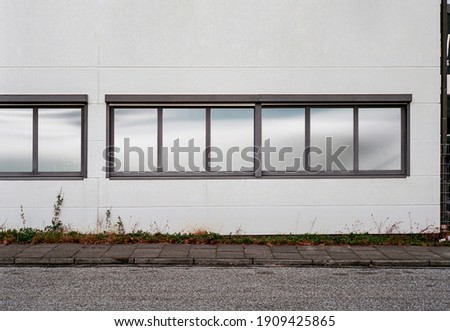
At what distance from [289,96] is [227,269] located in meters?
4.51

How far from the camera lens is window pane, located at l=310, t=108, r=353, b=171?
501 inches

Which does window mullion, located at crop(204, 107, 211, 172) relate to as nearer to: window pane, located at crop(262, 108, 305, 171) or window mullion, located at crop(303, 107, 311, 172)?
window pane, located at crop(262, 108, 305, 171)

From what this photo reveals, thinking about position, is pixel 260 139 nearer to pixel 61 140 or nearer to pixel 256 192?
pixel 256 192

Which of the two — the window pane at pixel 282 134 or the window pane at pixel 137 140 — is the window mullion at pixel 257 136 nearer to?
the window pane at pixel 282 134

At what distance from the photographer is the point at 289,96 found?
12.4 m

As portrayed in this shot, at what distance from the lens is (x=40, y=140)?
12742mm

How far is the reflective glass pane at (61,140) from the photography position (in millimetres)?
12688
